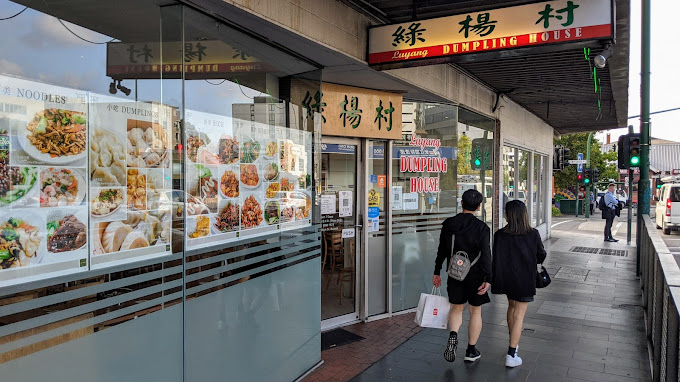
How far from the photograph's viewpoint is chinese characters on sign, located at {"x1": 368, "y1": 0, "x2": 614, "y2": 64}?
3.96 m

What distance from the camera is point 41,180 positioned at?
2.40m

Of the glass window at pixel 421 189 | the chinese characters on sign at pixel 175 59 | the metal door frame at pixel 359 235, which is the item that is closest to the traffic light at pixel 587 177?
the glass window at pixel 421 189

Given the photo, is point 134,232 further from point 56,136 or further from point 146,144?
point 56,136

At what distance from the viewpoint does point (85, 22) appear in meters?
2.66

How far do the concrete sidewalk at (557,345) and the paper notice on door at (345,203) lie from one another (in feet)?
5.65

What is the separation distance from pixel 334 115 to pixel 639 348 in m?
4.36

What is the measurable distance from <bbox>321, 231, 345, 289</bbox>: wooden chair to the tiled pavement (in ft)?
2.54

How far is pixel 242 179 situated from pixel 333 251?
2.67m

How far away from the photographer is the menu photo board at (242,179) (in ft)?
11.4

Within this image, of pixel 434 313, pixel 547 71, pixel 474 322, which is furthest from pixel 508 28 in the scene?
pixel 547 71

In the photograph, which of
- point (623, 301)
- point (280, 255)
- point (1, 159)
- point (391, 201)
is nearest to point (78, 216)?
point (1, 159)

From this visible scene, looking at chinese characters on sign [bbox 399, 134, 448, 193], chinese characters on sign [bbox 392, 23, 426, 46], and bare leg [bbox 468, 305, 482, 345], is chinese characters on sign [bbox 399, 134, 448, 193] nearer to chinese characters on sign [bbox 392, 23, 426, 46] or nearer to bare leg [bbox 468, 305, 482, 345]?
chinese characters on sign [bbox 392, 23, 426, 46]

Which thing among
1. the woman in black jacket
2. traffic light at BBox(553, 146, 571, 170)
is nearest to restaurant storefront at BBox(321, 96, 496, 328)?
the woman in black jacket

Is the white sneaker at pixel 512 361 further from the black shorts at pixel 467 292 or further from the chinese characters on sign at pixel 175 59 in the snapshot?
the chinese characters on sign at pixel 175 59
